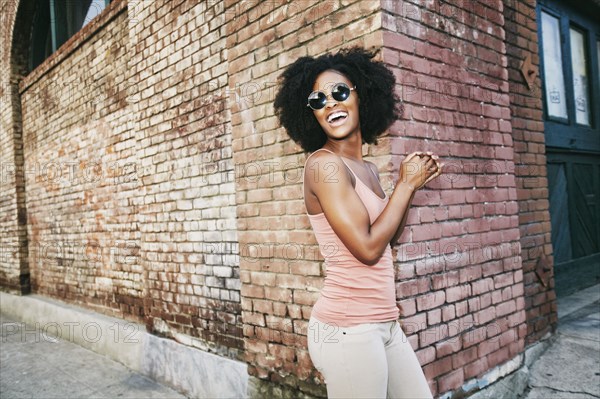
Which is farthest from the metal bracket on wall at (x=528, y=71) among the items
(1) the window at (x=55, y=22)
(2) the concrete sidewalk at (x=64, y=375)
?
(1) the window at (x=55, y=22)

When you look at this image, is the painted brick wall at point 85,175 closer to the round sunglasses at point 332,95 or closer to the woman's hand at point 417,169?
the round sunglasses at point 332,95

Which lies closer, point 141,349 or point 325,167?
point 325,167

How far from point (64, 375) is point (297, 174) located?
12.1 feet

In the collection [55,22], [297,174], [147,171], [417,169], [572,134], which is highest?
[55,22]

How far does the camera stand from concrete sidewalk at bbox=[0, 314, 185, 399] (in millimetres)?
4074

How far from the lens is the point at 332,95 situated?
1820mm

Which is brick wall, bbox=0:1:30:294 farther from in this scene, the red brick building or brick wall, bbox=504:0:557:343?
brick wall, bbox=504:0:557:343

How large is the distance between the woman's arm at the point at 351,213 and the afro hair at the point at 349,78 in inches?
19.6

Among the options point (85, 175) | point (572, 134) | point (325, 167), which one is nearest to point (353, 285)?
point (325, 167)

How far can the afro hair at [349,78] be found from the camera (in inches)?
78.7

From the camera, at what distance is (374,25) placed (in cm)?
235

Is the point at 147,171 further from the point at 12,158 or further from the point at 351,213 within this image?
the point at 12,158

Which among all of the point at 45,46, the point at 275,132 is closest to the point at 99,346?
the point at 275,132

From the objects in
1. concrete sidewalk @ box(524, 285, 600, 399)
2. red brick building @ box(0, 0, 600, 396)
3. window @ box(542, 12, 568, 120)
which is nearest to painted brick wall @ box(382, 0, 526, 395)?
red brick building @ box(0, 0, 600, 396)
